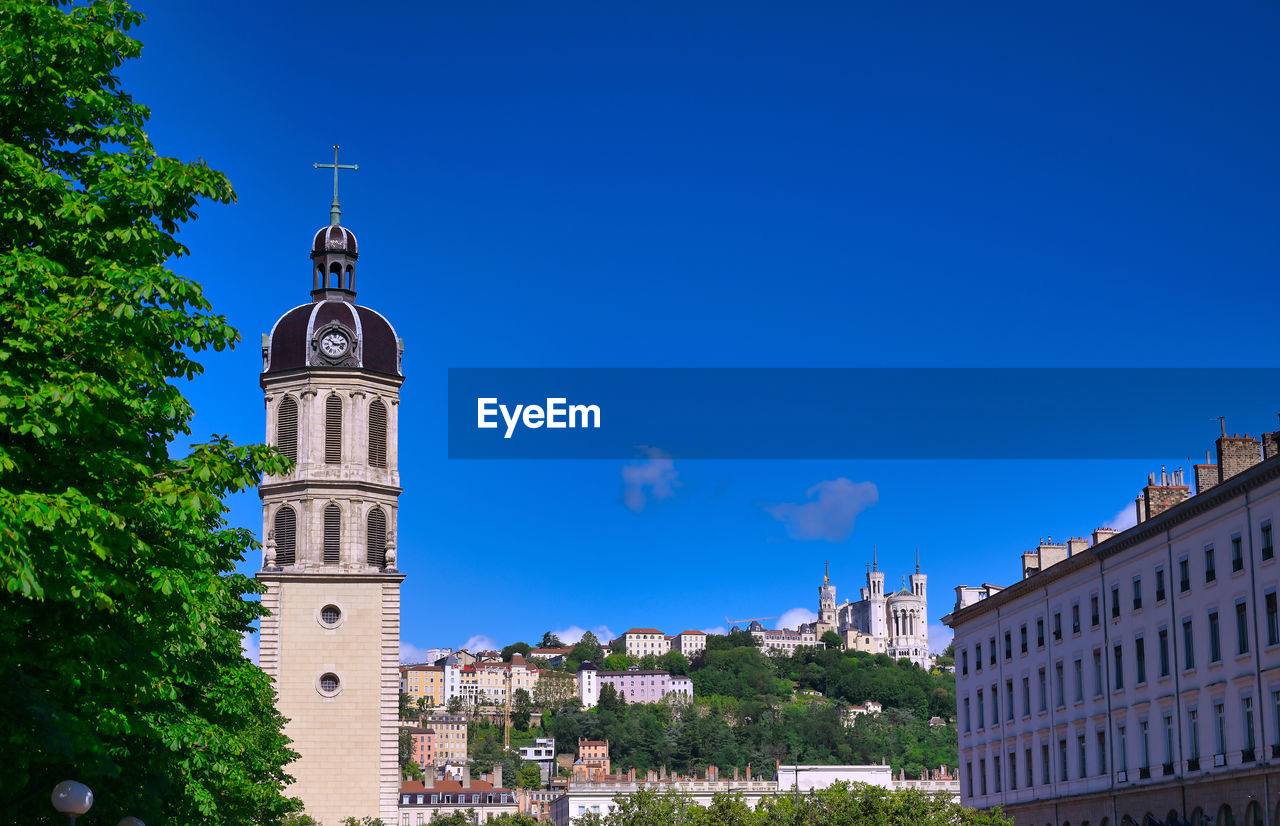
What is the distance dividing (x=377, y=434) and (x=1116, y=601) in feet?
109

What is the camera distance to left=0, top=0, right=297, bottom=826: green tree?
19031mm

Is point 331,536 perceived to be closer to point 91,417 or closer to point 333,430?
point 333,430

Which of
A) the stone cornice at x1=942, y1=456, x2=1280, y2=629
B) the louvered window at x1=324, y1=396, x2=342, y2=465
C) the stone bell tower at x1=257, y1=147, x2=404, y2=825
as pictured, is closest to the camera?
the stone cornice at x1=942, y1=456, x2=1280, y2=629

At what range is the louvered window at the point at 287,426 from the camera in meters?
70.9

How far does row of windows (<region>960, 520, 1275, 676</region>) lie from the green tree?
Answer: 44328 mm

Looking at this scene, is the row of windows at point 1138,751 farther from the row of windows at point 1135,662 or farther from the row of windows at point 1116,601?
the row of windows at point 1116,601

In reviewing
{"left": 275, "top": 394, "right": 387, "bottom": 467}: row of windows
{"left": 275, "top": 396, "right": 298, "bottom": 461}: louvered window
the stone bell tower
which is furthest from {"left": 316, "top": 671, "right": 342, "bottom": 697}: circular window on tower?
{"left": 275, "top": 396, "right": 298, "bottom": 461}: louvered window

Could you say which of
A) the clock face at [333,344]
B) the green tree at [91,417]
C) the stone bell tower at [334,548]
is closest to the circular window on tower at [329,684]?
the stone bell tower at [334,548]

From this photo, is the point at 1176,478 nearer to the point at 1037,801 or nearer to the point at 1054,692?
the point at 1054,692

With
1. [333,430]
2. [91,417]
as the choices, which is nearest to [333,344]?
[333,430]

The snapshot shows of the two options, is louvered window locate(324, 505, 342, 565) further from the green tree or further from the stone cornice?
the green tree

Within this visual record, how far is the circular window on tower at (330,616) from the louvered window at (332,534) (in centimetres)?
196

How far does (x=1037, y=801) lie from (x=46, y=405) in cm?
6714

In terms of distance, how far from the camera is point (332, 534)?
69.7m
